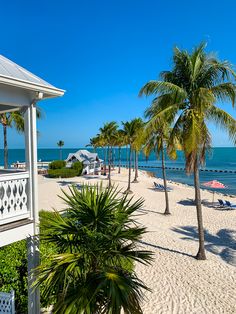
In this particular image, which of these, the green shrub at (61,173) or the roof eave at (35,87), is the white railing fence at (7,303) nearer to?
the roof eave at (35,87)

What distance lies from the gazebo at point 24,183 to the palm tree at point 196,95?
6569 millimetres

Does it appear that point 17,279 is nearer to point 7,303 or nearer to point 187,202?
point 7,303

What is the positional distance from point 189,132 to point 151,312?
22.1 ft

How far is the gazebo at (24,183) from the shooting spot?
5305 millimetres

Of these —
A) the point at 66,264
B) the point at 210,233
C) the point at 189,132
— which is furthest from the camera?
the point at 210,233

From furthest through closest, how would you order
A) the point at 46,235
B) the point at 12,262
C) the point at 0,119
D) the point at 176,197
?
the point at 176,197 < the point at 0,119 < the point at 12,262 < the point at 46,235

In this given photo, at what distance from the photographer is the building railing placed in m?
5.30

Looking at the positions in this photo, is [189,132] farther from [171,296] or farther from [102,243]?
[102,243]

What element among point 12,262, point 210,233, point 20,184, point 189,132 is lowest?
point 210,233

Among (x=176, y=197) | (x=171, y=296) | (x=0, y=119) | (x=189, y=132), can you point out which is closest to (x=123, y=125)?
(x=176, y=197)

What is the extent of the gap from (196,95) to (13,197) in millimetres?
8953

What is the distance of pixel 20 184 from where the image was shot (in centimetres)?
566

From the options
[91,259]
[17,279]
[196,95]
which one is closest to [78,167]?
[196,95]

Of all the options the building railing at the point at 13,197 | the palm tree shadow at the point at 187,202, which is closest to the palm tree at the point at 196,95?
Answer: the building railing at the point at 13,197
